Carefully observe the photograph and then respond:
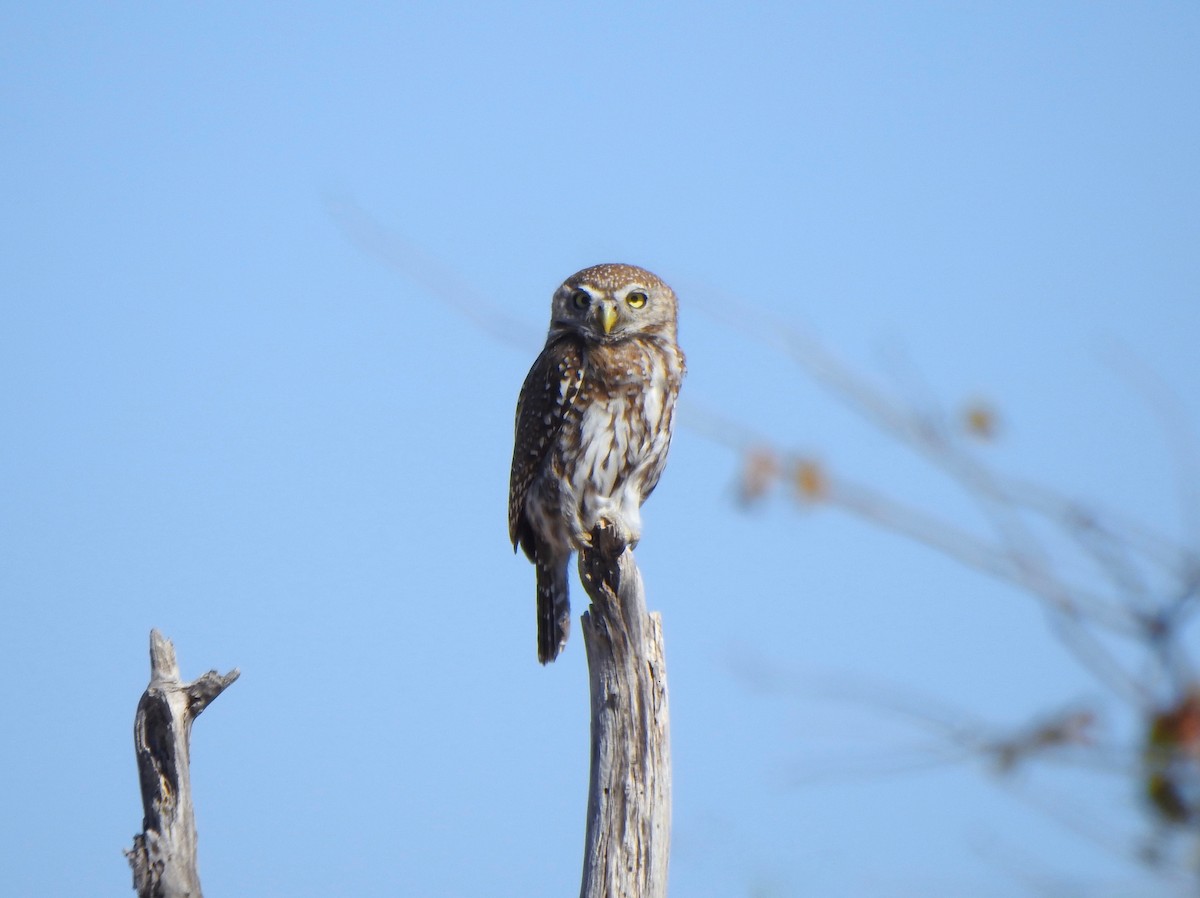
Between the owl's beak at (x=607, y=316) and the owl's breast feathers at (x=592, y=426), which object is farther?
the owl's beak at (x=607, y=316)

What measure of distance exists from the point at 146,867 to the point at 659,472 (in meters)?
3.34

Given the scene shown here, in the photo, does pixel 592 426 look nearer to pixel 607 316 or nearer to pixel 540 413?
pixel 540 413

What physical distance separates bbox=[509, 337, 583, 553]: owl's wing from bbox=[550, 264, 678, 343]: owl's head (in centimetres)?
13

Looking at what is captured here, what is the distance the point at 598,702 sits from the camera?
4.59 metres

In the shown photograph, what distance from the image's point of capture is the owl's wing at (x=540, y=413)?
6.54m

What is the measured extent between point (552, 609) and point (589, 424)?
97 centimetres

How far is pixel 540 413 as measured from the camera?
6594mm

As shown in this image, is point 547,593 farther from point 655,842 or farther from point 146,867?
point 146,867

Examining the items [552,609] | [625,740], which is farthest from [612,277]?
[625,740]

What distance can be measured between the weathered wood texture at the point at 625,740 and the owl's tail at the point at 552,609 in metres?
1.76

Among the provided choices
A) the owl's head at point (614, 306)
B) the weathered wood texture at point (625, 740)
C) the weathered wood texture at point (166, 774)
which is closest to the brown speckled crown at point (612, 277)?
the owl's head at point (614, 306)

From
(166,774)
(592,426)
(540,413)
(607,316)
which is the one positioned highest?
(607,316)

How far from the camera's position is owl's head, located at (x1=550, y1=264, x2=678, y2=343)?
6.72 m

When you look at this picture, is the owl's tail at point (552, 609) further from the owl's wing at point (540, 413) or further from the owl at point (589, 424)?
the owl's wing at point (540, 413)
